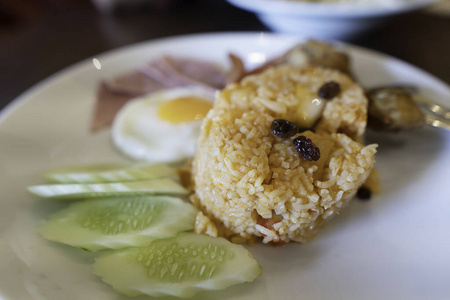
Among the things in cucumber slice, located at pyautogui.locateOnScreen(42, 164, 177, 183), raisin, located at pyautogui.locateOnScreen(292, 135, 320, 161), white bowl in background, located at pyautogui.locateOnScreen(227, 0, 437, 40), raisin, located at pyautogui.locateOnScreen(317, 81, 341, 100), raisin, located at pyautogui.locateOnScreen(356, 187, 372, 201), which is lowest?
raisin, located at pyautogui.locateOnScreen(356, 187, 372, 201)

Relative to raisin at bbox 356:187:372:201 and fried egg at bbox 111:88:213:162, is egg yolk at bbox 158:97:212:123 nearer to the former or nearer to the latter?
fried egg at bbox 111:88:213:162

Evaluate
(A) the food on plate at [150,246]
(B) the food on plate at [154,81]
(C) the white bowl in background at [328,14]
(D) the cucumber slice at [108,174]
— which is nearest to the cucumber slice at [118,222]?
(A) the food on plate at [150,246]

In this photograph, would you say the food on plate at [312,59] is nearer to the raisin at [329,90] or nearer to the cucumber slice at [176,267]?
the raisin at [329,90]

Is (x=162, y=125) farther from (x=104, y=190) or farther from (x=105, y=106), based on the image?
(x=104, y=190)

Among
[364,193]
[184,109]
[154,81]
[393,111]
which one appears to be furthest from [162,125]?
[393,111]

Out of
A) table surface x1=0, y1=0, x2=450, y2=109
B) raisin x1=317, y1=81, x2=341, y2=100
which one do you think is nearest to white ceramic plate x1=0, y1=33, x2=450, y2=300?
raisin x1=317, y1=81, x2=341, y2=100

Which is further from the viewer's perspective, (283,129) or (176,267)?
(283,129)

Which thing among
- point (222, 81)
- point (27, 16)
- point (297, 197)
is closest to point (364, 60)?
point (222, 81)
